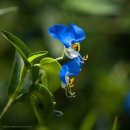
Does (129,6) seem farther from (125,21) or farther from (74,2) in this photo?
(74,2)

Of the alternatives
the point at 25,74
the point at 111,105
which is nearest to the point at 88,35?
the point at 111,105

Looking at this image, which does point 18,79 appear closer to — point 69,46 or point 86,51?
point 69,46

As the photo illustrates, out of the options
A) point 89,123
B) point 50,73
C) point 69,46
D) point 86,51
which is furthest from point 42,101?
point 86,51

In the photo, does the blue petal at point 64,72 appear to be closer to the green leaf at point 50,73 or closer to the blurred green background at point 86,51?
the green leaf at point 50,73

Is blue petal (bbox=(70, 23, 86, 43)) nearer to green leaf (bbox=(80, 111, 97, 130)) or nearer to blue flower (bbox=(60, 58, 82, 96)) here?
blue flower (bbox=(60, 58, 82, 96))

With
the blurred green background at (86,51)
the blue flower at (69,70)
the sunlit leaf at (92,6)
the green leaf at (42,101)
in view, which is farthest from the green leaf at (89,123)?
the sunlit leaf at (92,6)

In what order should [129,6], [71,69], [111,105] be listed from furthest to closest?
1. [129,6]
2. [111,105]
3. [71,69]
